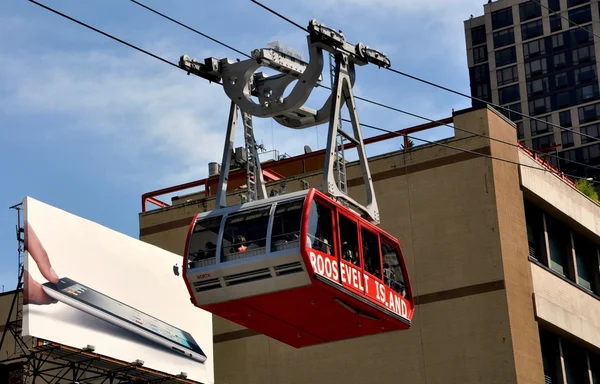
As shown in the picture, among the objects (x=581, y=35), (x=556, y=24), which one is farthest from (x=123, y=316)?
(x=556, y=24)

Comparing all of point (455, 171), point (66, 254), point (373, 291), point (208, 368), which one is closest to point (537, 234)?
point (455, 171)

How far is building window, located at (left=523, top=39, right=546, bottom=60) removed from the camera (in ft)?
445

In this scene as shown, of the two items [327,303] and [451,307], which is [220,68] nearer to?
[327,303]

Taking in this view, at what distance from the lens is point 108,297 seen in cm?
4288

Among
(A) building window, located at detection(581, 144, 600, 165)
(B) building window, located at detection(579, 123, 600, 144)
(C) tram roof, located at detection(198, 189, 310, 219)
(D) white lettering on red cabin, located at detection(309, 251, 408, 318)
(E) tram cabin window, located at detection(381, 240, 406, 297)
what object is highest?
(B) building window, located at detection(579, 123, 600, 144)

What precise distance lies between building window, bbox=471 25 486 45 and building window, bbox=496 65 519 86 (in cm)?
386

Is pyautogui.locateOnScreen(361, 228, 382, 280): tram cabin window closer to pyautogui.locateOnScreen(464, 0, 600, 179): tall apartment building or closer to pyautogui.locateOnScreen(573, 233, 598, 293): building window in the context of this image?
pyautogui.locateOnScreen(573, 233, 598, 293): building window

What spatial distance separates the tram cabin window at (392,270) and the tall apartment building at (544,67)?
104 m

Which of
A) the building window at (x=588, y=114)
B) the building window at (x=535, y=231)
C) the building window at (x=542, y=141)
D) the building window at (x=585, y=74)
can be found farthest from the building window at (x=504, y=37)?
the building window at (x=535, y=231)

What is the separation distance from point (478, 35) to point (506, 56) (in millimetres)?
3973

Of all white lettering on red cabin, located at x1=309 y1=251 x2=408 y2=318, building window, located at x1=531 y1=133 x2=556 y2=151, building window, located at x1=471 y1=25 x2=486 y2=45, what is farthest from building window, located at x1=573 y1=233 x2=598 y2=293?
building window, located at x1=471 y1=25 x2=486 y2=45

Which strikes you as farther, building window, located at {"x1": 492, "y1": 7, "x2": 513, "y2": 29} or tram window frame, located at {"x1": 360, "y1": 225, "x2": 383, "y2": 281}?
building window, located at {"x1": 492, "y1": 7, "x2": 513, "y2": 29}

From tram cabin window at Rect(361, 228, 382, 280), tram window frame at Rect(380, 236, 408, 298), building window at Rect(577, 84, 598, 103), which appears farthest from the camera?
building window at Rect(577, 84, 598, 103)

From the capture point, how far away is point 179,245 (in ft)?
163
